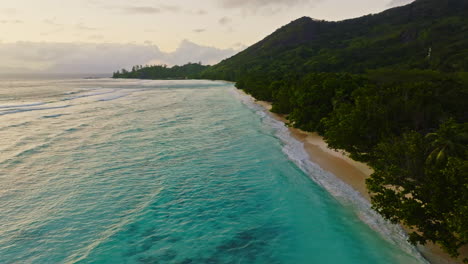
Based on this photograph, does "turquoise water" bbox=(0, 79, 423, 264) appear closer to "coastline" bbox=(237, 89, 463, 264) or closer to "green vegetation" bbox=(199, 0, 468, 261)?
"coastline" bbox=(237, 89, 463, 264)

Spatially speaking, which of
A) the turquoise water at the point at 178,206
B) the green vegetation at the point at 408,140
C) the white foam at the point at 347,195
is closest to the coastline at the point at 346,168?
the white foam at the point at 347,195

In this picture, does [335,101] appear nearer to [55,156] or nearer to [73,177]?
[73,177]

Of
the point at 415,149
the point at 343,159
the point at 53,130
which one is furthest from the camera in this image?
the point at 53,130

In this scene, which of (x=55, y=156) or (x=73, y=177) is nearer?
(x=73, y=177)

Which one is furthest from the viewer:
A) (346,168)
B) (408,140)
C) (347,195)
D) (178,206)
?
(346,168)

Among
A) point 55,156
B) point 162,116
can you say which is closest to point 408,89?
point 55,156

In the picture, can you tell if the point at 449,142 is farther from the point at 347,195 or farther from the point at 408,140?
the point at 347,195

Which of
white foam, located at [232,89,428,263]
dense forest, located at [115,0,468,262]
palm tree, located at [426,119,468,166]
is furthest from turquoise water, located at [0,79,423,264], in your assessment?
palm tree, located at [426,119,468,166]

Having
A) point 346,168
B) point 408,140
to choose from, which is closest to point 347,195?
→ point 346,168
